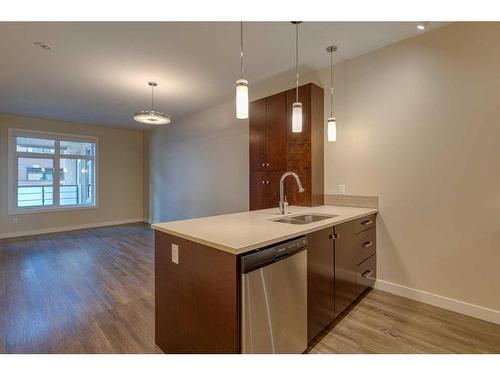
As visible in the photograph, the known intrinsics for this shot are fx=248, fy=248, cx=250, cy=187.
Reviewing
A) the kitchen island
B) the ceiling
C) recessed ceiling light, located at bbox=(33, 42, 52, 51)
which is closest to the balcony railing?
the ceiling

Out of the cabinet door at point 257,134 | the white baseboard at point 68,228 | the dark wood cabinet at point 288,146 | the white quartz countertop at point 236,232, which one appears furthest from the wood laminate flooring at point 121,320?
the white baseboard at point 68,228

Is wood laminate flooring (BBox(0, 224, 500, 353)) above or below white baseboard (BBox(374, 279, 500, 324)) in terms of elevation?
below

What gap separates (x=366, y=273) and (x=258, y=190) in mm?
1637

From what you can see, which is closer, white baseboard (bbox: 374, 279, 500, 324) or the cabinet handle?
white baseboard (bbox: 374, 279, 500, 324)

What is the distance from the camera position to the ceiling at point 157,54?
2.33 metres

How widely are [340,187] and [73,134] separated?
6.37m

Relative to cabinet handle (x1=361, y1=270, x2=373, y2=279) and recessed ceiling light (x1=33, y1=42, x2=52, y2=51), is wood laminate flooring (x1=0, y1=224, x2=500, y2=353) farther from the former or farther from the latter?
recessed ceiling light (x1=33, y1=42, x2=52, y2=51)

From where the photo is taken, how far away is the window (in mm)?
5434

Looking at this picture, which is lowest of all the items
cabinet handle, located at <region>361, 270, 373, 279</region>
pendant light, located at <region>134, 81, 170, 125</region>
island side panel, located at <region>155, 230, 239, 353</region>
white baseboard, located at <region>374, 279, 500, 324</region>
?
white baseboard, located at <region>374, 279, 500, 324</region>

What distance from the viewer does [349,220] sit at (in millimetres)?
2230

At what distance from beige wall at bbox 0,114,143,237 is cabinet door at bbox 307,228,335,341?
6.48 meters

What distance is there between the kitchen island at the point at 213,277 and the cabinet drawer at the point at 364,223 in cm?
36
